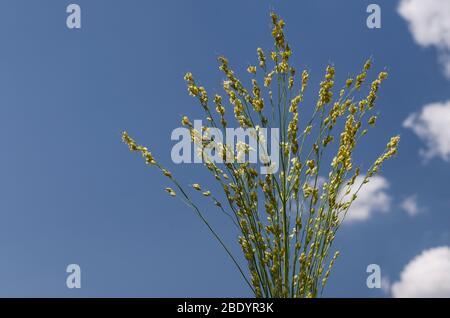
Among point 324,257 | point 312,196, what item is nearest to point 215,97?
point 312,196

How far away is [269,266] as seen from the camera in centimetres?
329

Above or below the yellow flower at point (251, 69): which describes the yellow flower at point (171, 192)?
below

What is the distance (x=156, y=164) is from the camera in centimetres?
359

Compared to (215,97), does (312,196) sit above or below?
below

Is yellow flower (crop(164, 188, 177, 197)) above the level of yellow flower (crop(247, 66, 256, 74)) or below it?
below

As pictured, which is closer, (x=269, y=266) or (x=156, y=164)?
(x=269, y=266)

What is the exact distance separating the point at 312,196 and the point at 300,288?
496 millimetres
